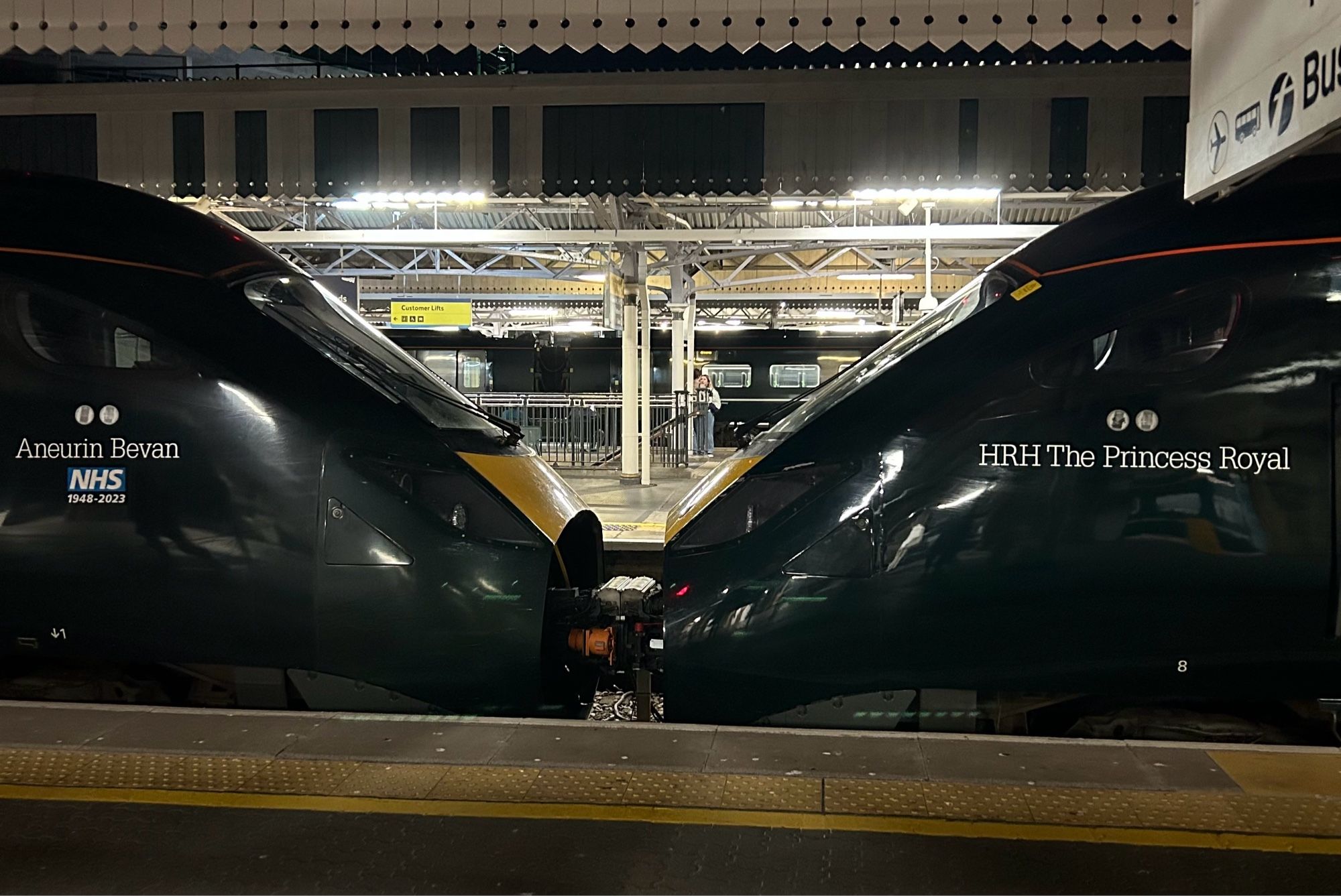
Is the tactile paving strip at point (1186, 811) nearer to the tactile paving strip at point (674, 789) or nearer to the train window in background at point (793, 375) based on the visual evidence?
the tactile paving strip at point (674, 789)

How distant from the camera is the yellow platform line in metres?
3.18

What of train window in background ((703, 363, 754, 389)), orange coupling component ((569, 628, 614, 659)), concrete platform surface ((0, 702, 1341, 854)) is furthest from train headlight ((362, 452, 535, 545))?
train window in background ((703, 363, 754, 389))

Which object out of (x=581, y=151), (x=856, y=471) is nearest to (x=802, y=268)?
(x=581, y=151)

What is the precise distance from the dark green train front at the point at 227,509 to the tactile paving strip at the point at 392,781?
1001 millimetres

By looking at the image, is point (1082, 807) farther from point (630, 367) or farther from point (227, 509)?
point (630, 367)

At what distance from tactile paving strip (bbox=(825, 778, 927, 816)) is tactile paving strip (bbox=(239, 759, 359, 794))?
69.8 inches

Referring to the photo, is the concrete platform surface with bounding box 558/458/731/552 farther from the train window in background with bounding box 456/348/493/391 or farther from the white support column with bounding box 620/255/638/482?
the train window in background with bounding box 456/348/493/391

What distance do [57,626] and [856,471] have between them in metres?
3.86

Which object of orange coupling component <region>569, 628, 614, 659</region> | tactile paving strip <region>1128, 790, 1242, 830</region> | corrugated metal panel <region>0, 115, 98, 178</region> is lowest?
tactile paving strip <region>1128, 790, 1242, 830</region>

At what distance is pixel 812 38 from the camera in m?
4.97

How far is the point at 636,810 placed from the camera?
3445 millimetres

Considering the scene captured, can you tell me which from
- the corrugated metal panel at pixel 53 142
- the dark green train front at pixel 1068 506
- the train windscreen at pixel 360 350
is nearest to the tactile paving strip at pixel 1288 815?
the dark green train front at pixel 1068 506

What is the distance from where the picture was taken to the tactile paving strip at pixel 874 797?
11.2ft

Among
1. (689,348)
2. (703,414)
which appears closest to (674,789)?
(703,414)
